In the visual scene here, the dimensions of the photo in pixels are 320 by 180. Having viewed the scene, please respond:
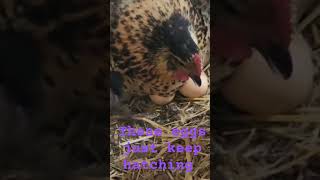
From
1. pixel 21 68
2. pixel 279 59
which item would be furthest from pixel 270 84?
pixel 21 68

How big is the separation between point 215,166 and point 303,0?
1.32 ft

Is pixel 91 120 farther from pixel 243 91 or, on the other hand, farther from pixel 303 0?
pixel 303 0

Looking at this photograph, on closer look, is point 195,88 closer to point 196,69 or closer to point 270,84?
point 196,69

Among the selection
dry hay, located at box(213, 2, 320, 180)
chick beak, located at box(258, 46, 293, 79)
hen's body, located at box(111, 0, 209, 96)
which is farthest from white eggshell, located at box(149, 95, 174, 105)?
chick beak, located at box(258, 46, 293, 79)

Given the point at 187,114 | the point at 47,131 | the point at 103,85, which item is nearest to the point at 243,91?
the point at 187,114

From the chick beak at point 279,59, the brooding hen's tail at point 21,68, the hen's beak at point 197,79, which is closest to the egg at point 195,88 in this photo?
the hen's beak at point 197,79

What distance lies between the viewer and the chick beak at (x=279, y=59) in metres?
0.92

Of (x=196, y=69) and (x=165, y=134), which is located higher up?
(x=196, y=69)

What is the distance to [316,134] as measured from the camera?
95 cm

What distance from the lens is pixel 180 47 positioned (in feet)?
2.91

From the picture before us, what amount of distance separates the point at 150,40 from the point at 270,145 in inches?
13.8

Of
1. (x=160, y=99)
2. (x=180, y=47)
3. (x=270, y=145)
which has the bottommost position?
(x=270, y=145)

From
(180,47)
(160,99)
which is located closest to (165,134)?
(160,99)

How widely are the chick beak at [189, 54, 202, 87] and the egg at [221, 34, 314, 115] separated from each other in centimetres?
7
